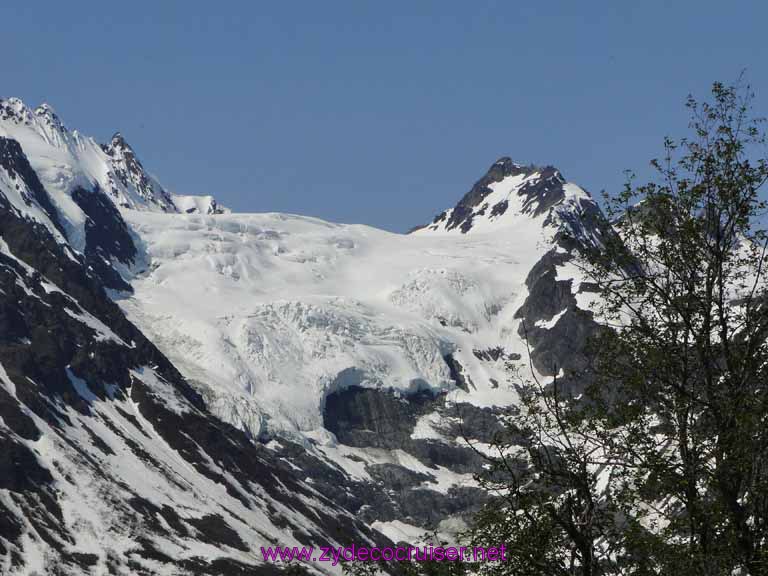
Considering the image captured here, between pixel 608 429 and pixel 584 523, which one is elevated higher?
pixel 608 429

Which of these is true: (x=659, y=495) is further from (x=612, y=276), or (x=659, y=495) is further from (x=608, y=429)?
(x=612, y=276)

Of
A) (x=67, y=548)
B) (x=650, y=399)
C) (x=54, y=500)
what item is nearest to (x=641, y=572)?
(x=650, y=399)

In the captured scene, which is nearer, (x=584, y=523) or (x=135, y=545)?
(x=584, y=523)

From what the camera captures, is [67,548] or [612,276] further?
[67,548]

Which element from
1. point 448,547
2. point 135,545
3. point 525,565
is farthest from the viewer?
point 135,545

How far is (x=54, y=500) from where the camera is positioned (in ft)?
645

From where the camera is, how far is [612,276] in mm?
31734

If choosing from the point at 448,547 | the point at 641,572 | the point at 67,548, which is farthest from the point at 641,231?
the point at 67,548

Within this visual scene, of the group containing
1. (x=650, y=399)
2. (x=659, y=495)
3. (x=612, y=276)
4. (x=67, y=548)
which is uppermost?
(x=612, y=276)

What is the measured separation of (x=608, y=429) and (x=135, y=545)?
176678mm

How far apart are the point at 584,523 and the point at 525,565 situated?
2.25 meters

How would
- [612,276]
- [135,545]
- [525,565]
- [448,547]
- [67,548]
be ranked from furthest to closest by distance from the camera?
[135,545]
[67,548]
[448,547]
[612,276]
[525,565]

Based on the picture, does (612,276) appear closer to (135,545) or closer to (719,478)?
(719,478)

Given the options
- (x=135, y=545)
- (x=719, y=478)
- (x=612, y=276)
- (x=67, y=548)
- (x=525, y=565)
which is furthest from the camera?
(x=135, y=545)
